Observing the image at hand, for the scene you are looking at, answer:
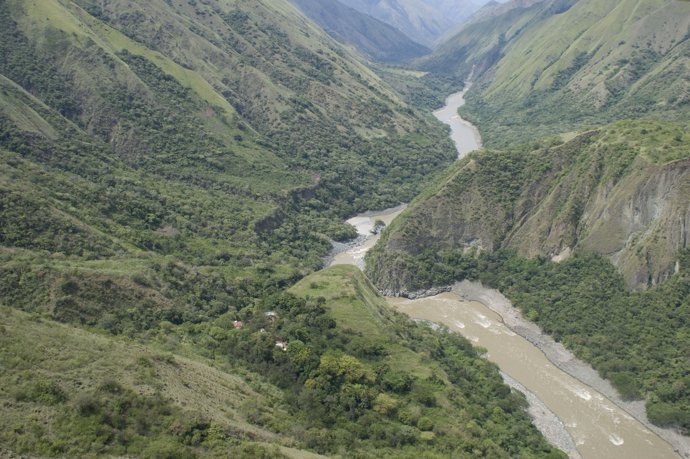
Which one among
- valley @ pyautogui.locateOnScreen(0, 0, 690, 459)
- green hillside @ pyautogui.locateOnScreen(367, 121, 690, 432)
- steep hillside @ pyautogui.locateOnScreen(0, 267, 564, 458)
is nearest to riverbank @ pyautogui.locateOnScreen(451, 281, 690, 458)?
valley @ pyautogui.locateOnScreen(0, 0, 690, 459)

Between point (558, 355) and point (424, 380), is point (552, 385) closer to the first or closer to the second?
point (558, 355)

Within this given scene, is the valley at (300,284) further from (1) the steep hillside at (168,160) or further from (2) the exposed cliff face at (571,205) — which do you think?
(1) the steep hillside at (168,160)

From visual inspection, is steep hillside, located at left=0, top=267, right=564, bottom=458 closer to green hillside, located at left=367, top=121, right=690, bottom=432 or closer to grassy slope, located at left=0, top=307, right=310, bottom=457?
grassy slope, located at left=0, top=307, right=310, bottom=457

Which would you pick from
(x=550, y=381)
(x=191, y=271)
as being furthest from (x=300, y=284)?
(x=550, y=381)

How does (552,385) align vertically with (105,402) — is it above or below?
above

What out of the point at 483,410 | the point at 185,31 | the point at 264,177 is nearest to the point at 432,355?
the point at 483,410
